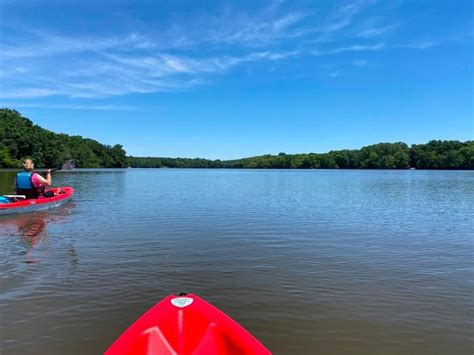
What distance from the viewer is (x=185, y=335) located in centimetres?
436

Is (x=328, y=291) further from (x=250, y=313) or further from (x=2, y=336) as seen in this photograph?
(x=2, y=336)

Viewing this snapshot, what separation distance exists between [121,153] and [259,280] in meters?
165

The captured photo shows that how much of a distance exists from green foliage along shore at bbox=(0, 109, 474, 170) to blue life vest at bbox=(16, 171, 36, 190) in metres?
82.7

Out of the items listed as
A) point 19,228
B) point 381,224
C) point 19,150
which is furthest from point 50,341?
point 19,150

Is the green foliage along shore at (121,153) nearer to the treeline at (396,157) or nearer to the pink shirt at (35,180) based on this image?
the treeline at (396,157)

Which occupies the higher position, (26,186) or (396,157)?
(396,157)

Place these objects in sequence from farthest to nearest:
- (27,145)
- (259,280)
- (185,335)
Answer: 1. (27,145)
2. (259,280)
3. (185,335)

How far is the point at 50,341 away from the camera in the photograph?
16.3 feet

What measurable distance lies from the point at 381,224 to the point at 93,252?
36.8ft

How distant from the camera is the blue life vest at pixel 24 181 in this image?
1739 cm

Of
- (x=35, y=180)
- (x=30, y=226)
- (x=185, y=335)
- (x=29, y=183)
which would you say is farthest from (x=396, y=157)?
(x=185, y=335)

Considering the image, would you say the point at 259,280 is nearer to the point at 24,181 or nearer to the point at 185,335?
the point at 185,335

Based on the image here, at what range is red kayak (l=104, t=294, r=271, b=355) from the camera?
4.08 m

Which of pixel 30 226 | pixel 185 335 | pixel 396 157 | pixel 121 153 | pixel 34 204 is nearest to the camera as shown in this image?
pixel 185 335
